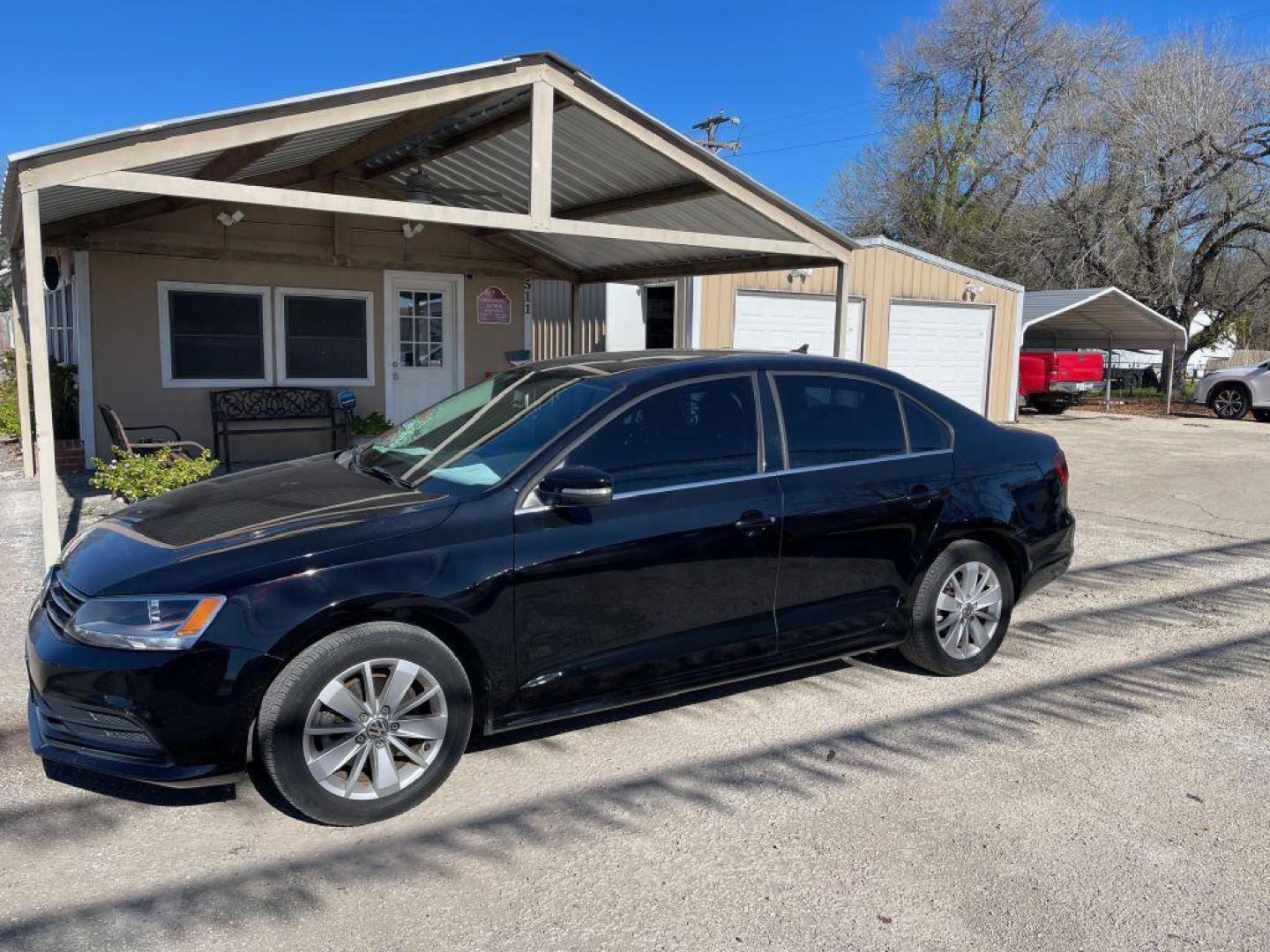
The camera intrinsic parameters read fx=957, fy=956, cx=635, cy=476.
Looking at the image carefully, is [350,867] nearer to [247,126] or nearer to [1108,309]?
[247,126]

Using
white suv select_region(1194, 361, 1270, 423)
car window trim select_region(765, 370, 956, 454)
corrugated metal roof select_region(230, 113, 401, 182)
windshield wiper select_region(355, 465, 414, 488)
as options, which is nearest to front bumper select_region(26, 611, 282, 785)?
windshield wiper select_region(355, 465, 414, 488)

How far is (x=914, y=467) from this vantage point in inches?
175

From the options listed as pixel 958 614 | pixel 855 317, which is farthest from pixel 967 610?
pixel 855 317

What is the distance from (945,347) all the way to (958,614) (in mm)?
13809

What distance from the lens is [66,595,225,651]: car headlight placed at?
299cm

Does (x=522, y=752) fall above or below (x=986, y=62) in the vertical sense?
below

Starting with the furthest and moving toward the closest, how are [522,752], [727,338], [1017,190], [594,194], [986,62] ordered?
[986,62] → [1017,190] → [727,338] → [594,194] → [522,752]

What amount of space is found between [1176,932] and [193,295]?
10.3 meters

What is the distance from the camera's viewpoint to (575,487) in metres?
3.41

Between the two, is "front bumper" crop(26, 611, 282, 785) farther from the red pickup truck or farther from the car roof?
the red pickup truck

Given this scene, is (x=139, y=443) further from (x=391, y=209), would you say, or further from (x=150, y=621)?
(x=150, y=621)

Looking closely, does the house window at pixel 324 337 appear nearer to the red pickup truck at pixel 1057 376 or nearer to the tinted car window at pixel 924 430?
the tinted car window at pixel 924 430

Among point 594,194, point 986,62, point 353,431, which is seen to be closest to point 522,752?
point 594,194

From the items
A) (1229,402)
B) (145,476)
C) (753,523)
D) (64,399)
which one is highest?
(1229,402)
